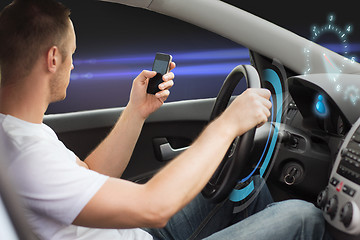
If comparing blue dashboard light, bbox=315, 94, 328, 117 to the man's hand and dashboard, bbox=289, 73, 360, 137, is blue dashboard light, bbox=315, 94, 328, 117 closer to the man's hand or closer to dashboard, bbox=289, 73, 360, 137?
dashboard, bbox=289, 73, 360, 137

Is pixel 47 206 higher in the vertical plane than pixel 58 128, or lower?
higher

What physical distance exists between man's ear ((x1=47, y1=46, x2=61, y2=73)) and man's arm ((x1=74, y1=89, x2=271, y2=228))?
289mm

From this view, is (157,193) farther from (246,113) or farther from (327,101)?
(327,101)

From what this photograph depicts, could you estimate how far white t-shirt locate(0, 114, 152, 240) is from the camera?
846 mm

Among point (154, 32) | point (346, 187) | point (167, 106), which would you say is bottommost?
point (167, 106)

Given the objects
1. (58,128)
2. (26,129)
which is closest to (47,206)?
(26,129)

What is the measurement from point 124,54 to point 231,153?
0.87 meters

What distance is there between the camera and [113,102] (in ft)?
6.82

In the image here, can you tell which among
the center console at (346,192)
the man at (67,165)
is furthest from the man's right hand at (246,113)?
the center console at (346,192)

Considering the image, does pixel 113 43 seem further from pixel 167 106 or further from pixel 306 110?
pixel 306 110

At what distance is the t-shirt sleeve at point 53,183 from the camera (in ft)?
2.77

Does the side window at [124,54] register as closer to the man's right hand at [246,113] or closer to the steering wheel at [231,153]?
the steering wheel at [231,153]

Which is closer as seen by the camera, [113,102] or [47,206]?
[47,206]

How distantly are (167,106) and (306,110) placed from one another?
0.77 m
